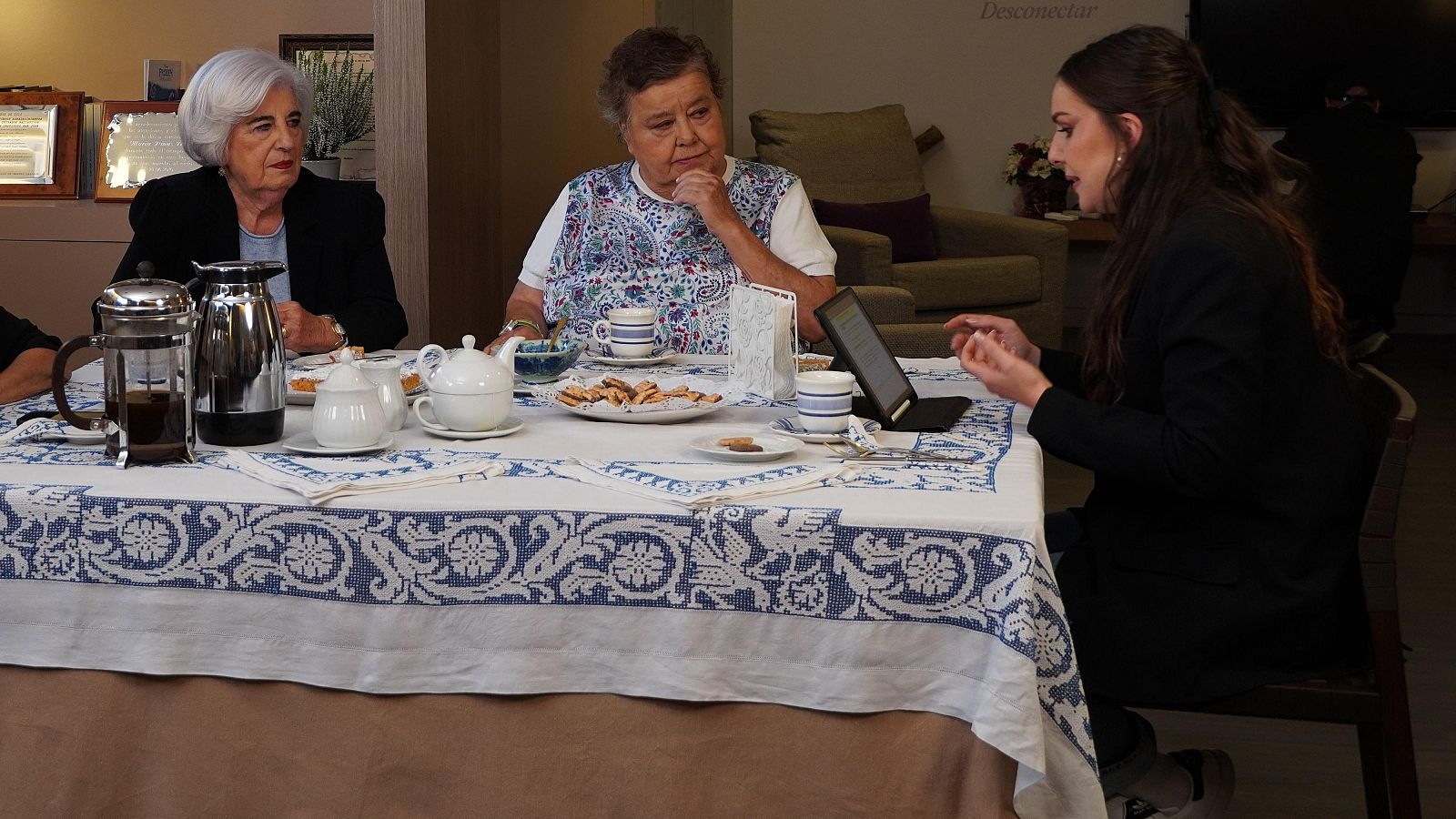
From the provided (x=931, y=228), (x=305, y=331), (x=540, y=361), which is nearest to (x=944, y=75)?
(x=931, y=228)

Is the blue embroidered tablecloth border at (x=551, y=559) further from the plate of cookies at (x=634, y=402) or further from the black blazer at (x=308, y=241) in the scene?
the black blazer at (x=308, y=241)

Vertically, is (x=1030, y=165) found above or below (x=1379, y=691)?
above

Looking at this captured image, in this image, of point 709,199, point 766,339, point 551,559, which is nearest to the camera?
point 551,559

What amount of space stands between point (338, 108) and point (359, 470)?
266cm

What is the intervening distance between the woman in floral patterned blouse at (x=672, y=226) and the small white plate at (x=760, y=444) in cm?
96

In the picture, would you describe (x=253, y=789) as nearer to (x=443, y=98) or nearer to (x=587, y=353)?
(x=587, y=353)

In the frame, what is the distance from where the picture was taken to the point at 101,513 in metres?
1.27

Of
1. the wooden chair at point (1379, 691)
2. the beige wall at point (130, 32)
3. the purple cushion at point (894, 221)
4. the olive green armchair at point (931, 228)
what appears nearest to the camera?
the wooden chair at point (1379, 691)

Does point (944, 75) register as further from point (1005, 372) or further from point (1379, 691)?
point (1379, 691)

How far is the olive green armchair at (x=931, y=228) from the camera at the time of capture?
5.23 meters

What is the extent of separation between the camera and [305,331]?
7.13ft

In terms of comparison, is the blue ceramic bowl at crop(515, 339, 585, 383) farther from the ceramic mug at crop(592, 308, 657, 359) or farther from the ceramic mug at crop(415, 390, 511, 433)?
the ceramic mug at crop(415, 390, 511, 433)

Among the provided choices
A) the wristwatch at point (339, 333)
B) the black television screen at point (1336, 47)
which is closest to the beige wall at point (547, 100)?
the wristwatch at point (339, 333)

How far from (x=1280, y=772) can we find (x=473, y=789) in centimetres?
155
